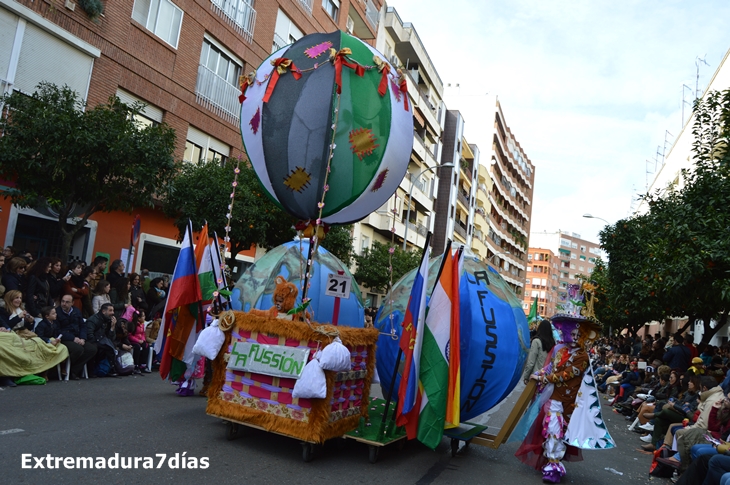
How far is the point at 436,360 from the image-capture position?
647 centimetres

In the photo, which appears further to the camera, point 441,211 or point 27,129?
point 441,211

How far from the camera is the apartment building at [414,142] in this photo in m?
37.4

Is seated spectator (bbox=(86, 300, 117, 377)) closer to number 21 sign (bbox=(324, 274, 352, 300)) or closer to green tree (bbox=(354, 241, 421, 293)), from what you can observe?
number 21 sign (bbox=(324, 274, 352, 300))

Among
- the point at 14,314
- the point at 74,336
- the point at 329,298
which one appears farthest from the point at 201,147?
the point at 329,298

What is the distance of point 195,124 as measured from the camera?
19984mm

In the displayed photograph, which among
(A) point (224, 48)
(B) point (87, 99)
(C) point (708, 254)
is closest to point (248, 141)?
(C) point (708, 254)

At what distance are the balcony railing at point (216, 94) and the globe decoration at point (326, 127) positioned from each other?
1338 centimetres

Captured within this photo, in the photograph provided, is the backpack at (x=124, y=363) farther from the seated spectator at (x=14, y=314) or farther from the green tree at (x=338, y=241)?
the green tree at (x=338, y=241)

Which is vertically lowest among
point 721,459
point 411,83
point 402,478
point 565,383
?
point 402,478

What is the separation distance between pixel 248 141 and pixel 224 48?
15.0 metres

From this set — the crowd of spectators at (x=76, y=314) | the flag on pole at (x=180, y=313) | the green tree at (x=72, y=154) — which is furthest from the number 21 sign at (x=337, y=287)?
the green tree at (x=72, y=154)

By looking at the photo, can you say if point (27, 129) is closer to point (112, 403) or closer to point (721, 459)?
point (112, 403)

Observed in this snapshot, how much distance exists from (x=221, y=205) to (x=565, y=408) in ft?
34.0

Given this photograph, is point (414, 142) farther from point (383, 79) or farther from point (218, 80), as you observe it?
point (383, 79)
